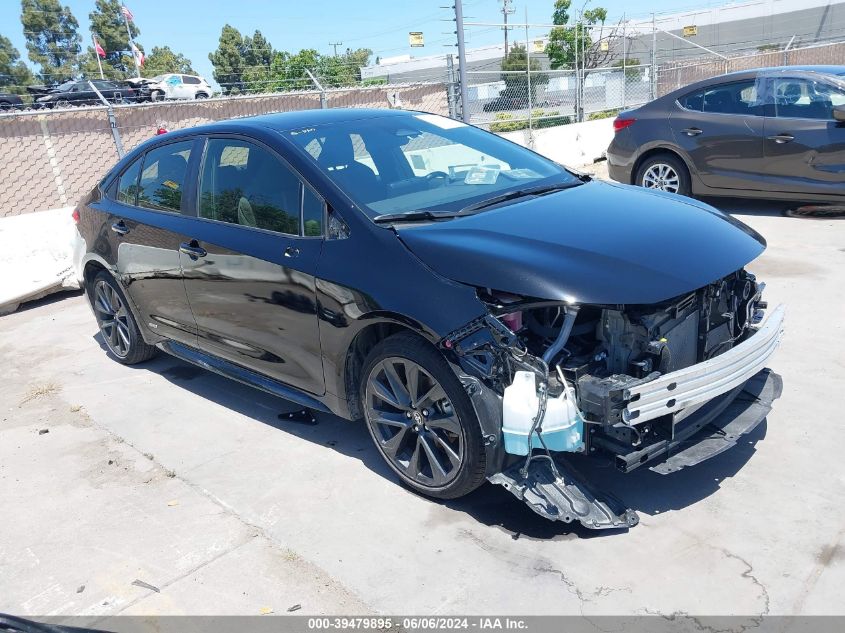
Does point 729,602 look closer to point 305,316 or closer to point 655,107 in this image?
point 305,316

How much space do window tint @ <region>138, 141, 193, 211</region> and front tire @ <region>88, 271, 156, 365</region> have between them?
2.75ft

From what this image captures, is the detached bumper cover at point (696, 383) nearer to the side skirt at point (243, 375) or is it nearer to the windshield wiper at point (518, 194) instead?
the windshield wiper at point (518, 194)

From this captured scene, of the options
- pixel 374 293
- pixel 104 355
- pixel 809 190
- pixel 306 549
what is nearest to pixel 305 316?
pixel 374 293

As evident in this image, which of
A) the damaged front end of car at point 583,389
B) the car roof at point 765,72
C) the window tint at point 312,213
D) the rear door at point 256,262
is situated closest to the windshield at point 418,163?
the window tint at point 312,213

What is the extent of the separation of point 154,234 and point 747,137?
633 centimetres

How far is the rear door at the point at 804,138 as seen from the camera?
296 inches

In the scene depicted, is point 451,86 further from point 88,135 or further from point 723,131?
point 88,135

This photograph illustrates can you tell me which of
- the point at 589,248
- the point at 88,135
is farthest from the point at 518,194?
the point at 88,135

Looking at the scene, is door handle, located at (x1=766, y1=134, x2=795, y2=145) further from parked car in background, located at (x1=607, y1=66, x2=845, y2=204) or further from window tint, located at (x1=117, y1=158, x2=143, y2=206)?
window tint, located at (x1=117, y1=158, x2=143, y2=206)

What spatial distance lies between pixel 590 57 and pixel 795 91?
20.3 meters

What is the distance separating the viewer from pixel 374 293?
3363 millimetres

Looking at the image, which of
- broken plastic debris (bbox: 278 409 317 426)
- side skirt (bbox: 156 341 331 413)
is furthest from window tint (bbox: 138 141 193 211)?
broken plastic debris (bbox: 278 409 317 426)

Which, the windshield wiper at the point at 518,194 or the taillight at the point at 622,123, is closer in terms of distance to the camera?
the windshield wiper at the point at 518,194

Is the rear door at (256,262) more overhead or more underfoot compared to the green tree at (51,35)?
more underfoot
